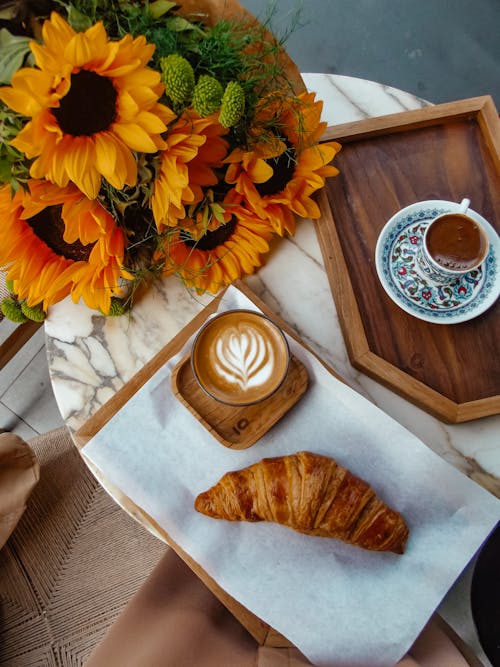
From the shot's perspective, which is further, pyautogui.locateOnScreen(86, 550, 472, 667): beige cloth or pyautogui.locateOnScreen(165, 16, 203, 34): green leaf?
pyautogui.locateOnScreen(86, 550, 472, 667): beige cloth

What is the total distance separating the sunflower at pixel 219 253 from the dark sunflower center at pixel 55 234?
0.47 ft

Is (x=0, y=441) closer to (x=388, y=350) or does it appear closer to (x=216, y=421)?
(x=216, y=421)

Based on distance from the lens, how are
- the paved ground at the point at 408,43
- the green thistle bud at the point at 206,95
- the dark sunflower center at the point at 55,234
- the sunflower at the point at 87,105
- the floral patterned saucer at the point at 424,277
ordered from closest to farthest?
the sunflower at the point at 87,105
the green thistle bud at the point at 206,95
the dark sunflower center at the point at 55,234
the floral patterned saucer at the point at 424,277
the paved ground at the point at 408,43

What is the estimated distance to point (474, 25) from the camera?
2.10 m

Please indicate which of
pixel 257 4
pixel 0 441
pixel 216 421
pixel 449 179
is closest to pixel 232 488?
pixel 216 421

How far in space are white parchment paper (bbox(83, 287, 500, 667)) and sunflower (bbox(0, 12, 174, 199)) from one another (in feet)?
1.49

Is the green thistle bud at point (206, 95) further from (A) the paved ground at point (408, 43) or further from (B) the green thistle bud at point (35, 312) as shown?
(A) the paved ground at point (408, 43)

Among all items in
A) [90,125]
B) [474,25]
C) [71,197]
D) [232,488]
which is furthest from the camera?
[474,25]

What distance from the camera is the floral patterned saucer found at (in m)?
1.11

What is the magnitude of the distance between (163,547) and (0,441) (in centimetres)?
44

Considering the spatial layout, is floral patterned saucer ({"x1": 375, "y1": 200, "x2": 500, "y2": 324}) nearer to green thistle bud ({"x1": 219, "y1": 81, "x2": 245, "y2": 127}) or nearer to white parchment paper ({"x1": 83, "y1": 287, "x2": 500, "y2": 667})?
white parchment paper ({"x1": 83, "y1": 287, "x2": 500, "y2": 667})

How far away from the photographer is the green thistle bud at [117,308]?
114 centimetres

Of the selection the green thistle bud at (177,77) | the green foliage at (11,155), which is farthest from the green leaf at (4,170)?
the green thistle bud at (177,77)

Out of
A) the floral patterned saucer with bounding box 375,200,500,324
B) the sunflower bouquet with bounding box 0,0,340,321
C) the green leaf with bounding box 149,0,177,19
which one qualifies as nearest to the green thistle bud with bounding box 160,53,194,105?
the sunflower bouquet with bounding box 0,0,340,321
